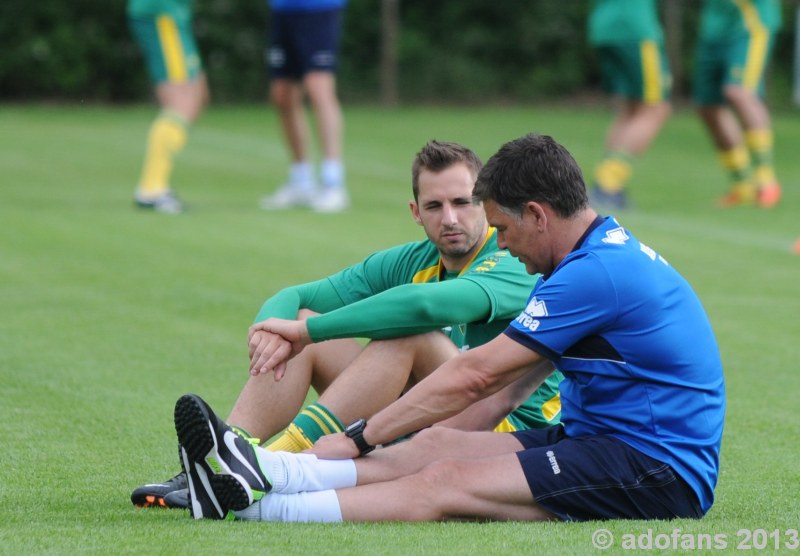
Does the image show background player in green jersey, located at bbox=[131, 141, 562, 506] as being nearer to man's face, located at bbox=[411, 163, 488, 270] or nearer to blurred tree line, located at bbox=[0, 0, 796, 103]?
man's face, located at bbox=[411, 163, 488, 270]

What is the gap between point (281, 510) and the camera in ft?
13.1

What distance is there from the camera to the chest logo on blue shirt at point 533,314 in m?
3.82

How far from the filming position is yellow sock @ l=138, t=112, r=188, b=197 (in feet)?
38.2

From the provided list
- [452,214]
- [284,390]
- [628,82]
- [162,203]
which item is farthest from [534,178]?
[628,82]

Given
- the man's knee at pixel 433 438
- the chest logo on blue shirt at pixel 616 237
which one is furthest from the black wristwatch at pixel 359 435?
the chest logo on blue shirt at pixel 616 237

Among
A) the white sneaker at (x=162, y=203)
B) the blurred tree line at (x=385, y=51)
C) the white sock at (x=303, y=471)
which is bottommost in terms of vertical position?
the blurred tree line at (x=385, y=51)

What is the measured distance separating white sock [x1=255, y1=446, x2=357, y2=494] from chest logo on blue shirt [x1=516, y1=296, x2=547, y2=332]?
0.70 meters

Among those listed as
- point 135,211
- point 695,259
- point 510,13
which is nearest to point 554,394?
point 695,259

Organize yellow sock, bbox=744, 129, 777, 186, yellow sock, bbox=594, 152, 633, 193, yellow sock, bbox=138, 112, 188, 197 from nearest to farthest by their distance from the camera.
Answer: yellow sock, bbox=138, 112, 188, 197 → yellow sock, bbox=594, 152, 633, 193 → yellow sock, bbox=744, 129, 777, 186

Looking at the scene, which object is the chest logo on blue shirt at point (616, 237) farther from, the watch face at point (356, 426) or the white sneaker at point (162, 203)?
the white sneaker at point (162, 203)

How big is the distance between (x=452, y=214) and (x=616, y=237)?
0.90m

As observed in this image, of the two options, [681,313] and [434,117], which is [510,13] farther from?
[681,313]

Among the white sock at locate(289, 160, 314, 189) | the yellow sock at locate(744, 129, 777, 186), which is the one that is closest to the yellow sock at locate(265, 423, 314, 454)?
the white sock at locate(289, 160, 314, 189)

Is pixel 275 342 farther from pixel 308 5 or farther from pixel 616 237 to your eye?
pixel 308 5
